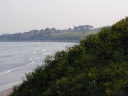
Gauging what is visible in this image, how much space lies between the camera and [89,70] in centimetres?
727

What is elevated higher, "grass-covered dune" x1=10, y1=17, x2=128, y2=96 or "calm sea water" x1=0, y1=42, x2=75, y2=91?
"grass-covered dune" x1=10, y1=17, x2=128, y2=96

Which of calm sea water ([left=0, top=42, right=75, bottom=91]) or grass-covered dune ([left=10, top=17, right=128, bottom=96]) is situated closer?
grass-covered dune ([left=10, top=17, right=128, bottom=96])

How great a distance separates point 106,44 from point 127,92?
2.31 meters

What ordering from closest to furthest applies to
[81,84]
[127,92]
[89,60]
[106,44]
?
[127,92]
[81,84]
[89,60]
[106,44]

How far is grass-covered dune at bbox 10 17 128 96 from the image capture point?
21.3 ft

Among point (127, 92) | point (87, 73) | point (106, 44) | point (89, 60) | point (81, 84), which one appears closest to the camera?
point (127, 92)

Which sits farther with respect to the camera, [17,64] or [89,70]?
[17,64]

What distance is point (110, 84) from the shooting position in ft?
20.9

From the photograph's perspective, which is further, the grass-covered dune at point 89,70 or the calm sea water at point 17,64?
the calm sea water at point 17,64

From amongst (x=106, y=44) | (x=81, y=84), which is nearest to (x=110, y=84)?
(x=81, y=84)

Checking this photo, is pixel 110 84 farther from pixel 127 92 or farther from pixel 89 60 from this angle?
pixel 89 60

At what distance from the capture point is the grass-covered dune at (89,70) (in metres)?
6.48

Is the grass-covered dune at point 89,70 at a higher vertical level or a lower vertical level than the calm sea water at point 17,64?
higher

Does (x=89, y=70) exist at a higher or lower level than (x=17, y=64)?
higher
